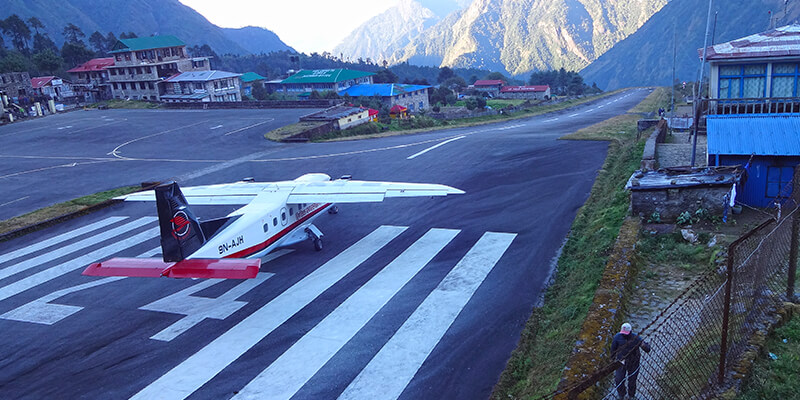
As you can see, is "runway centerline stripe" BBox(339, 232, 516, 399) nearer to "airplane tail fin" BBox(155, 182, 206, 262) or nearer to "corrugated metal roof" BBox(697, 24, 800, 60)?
"airplane tail fin" BBox(155, 182, 206, 262)

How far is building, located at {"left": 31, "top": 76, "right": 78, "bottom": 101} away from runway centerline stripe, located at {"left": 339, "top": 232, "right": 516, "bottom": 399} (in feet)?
373

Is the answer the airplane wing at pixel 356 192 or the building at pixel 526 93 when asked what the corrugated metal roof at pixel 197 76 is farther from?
the airplane wing at pixel 356 192

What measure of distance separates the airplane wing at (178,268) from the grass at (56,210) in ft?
47.5

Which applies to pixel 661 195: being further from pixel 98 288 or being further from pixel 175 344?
pixel 98 288

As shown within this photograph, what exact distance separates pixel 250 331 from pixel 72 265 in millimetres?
11928

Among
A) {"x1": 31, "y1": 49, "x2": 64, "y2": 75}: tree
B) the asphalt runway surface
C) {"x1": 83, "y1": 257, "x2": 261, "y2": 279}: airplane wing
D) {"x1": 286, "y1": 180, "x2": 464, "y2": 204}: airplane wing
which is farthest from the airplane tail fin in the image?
{"x1": 31, "y1": 49, "x2": 64, "y2": 75}: tree

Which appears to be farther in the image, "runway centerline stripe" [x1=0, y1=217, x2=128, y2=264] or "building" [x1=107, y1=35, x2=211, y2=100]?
"building" [x1=107, y1=35, x2=211, y2=100]

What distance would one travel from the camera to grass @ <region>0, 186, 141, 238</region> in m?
28.6

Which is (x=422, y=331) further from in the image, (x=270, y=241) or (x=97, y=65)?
(x=97, y=65)

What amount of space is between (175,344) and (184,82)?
301 ft

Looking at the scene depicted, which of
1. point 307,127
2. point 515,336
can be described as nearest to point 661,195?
point 515,336

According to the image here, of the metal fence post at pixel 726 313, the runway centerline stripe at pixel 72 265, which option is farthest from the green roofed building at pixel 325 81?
the metal fence post at pixel 726 313

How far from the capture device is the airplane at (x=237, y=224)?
1758cm

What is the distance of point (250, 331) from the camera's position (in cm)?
1667
